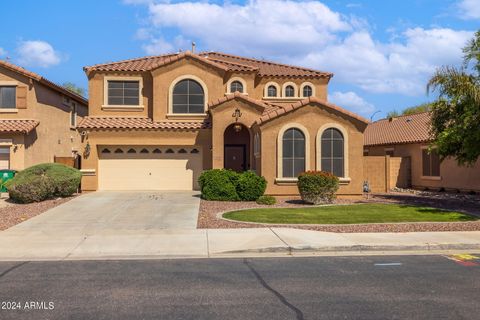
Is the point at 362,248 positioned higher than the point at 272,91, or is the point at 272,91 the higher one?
the point at 272,91

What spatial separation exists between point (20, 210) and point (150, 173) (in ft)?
27.4

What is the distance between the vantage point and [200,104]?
1003 inches

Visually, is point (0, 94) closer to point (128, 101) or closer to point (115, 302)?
point (128, 101)

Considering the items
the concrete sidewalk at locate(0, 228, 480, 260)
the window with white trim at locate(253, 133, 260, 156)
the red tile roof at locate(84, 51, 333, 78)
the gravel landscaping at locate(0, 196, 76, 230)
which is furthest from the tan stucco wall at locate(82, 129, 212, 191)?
the concrete sidewalk at locate(0, 228, 480, 260)

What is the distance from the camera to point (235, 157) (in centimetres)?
2598

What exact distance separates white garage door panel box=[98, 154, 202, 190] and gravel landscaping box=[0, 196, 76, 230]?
4.17m

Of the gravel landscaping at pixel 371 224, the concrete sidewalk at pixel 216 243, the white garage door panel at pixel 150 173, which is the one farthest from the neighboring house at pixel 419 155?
the concrete sidewalk at pixel 216 243

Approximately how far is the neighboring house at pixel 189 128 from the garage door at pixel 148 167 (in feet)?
0.17

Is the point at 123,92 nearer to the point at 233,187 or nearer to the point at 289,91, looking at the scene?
the point at 289,91

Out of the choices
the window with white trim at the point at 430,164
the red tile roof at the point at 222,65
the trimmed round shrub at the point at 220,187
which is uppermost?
the red tile roof at the point at 222,65

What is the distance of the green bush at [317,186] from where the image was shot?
18719 millimetres

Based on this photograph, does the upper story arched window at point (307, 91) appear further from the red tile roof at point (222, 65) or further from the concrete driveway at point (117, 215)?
the concrete driveway at point (117, 215)

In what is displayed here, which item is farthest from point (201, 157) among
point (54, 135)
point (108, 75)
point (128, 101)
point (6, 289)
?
point (6, 289)

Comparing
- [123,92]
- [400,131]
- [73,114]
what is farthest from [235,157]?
[73,114]
